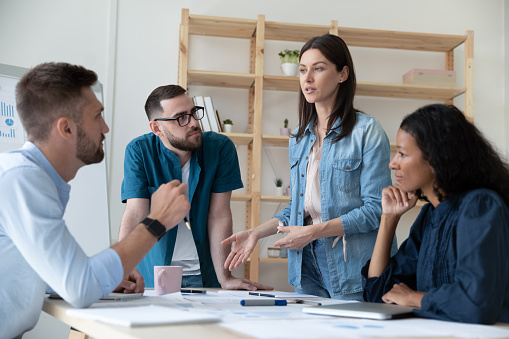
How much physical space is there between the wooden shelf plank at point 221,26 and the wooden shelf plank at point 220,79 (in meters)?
0.37

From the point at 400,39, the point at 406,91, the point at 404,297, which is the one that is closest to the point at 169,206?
the point at 404,297

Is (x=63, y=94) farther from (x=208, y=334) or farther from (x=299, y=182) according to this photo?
(x=299, y=182)

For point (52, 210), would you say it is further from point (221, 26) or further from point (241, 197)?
point (221, 26)

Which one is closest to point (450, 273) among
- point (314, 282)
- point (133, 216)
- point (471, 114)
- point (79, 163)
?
point (314, 282)

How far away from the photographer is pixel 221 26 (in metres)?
3.91

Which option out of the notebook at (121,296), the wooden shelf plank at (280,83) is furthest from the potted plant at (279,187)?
the notebook at (121,296)

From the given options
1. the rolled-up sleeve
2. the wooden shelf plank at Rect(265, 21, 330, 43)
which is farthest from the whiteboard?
the rolled-up sleeve

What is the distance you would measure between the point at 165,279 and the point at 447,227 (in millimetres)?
808

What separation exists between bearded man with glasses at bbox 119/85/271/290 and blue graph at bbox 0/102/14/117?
1.36 m

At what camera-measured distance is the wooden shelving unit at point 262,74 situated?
12.4ft

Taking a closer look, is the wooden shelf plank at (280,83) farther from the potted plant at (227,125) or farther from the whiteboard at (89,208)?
the whiteboard at (89,208)

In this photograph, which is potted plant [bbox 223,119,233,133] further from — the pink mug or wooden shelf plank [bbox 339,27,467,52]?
the pink mug

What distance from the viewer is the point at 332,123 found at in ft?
6.63

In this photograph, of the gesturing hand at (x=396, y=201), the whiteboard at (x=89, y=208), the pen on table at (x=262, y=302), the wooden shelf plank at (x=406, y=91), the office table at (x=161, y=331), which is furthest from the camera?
the wooden shelf plank at (x=406, y=91)
